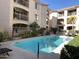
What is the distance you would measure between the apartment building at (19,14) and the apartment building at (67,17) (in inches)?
406

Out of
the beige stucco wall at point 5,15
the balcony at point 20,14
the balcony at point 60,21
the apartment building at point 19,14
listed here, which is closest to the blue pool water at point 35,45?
the beige stucco wall at point 5,15

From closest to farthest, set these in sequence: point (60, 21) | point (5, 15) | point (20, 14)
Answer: point (5, 15) → point (20, 14) → point (60, 21)

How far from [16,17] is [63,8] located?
2627 cm

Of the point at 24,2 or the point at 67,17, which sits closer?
the point at 24,2

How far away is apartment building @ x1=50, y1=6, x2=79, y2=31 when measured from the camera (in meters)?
35.8

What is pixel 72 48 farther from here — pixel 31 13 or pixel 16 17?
pixel 31 13

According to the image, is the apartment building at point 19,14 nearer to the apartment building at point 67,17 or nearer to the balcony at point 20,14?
the balcony at point 20,14

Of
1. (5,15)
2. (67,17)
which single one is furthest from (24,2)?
(67,17)

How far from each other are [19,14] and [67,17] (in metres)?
23.2

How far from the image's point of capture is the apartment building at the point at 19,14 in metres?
16.5

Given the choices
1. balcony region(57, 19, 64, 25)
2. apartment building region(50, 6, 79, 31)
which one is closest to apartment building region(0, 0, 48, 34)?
apartment building region(50, 6, 79, 31)

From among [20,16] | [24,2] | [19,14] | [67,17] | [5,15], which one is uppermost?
[24,2]

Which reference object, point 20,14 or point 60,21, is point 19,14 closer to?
point 20,14

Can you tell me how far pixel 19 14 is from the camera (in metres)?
21.0
